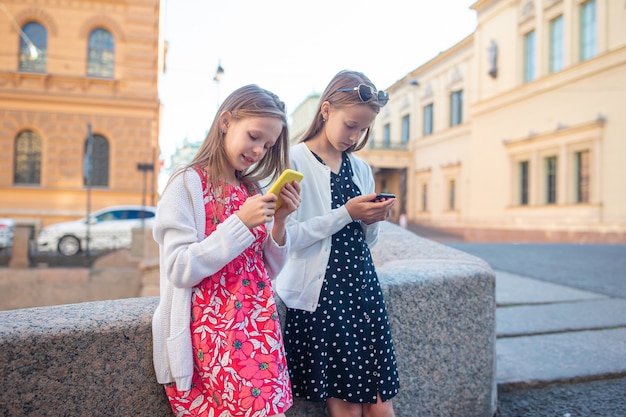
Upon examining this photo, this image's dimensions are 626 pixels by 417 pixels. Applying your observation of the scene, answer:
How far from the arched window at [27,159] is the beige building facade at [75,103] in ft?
0.13

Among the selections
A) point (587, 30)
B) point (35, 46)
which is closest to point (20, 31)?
point (35, 46)

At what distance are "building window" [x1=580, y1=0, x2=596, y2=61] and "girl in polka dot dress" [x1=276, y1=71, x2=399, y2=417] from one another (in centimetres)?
1978

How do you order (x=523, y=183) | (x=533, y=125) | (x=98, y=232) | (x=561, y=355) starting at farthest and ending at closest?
(x=523, y=183) → (x=533, y=125) → (x=98, y=232) → (x=561, y=355)

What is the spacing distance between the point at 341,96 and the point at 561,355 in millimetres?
2436

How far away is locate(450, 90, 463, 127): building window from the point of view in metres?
29.7

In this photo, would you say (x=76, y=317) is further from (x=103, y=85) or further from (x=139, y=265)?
(x=103, y=85)

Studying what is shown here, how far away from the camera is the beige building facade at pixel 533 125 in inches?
683

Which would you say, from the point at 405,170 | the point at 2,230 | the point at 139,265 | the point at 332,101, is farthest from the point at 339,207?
the point at 405,170

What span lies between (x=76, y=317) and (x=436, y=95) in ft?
107

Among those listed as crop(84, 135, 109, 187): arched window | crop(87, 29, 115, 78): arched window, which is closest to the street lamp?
crop(87, 29, 115, 78): arched window

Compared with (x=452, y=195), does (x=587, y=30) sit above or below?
above

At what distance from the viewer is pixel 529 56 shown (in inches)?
867

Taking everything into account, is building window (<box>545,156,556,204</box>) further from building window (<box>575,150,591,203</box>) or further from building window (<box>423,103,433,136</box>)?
building window (<box>423,103,433,136</box>)

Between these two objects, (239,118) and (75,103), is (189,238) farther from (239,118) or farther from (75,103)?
(75,103)
